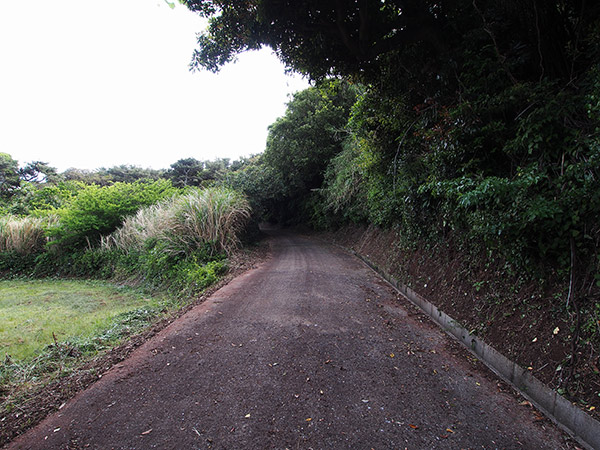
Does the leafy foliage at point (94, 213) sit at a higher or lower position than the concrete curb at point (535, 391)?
higher

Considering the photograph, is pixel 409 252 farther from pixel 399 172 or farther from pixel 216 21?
pixel 216 21

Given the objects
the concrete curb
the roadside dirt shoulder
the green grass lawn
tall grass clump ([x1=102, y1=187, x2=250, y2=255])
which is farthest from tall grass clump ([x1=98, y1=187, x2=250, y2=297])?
the concrete curb

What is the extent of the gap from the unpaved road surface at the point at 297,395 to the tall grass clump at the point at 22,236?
34.4 ft

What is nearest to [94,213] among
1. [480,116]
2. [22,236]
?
[22,236]

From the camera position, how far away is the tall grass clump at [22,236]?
1020cm

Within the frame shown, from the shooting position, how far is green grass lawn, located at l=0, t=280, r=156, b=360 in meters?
3.85

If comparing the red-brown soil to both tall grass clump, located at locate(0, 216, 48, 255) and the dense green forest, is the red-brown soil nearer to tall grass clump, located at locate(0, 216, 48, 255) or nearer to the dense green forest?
the dense green forest

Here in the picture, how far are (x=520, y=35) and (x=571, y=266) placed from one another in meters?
3.02

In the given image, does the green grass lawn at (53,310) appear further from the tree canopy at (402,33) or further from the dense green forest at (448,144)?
the tree canopy at (402,33)

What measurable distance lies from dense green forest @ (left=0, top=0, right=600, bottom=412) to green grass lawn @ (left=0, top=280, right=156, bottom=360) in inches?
36.6

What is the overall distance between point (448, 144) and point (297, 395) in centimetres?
367

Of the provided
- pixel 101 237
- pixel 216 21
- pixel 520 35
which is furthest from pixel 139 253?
pixel 520 35

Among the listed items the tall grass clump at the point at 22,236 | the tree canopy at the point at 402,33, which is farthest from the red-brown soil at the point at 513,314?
the tall grass clump at the point at 22,236

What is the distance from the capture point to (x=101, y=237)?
968cm
